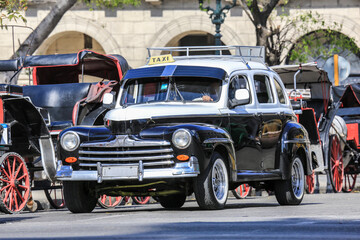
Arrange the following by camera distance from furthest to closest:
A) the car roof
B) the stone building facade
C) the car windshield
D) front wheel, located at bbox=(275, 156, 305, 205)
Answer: the stone building facade < front wheel, located at bbox=(275, 156, 305, 205) < the car roof < the car windshield

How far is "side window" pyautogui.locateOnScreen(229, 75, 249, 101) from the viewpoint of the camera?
42.0 ft

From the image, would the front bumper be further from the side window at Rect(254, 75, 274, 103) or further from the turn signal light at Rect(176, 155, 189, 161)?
the side window at Rect(254, 75, 274, 103)

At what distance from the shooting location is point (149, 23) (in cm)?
3475

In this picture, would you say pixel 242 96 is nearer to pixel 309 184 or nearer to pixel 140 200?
pixel 140 200

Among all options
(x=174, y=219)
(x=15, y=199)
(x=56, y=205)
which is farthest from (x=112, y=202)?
(x=174, y=219)

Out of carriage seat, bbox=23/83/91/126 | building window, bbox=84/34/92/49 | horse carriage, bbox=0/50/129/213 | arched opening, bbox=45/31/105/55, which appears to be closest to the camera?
horse carriage, bbox=0/50/129/213

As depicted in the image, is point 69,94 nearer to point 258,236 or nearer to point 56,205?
point 56,205

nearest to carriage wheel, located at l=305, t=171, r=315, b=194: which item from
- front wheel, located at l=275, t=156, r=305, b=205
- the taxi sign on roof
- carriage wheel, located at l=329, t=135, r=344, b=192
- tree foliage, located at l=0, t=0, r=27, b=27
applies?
carriage wheel, located at l=329, t=135, r=344, b=192

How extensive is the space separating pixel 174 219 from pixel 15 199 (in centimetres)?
428

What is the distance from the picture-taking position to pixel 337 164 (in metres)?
20.0

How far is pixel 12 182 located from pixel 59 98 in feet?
8.33

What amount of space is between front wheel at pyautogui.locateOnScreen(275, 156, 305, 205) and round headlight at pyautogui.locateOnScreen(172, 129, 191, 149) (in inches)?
107

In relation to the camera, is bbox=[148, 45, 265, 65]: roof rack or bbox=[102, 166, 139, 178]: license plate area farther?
bbox=[148, 45, 265, 65]: roof rack

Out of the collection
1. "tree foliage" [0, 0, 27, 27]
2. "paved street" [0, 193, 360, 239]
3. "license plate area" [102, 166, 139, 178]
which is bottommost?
"paved street" [0, 193, 360, 239]
